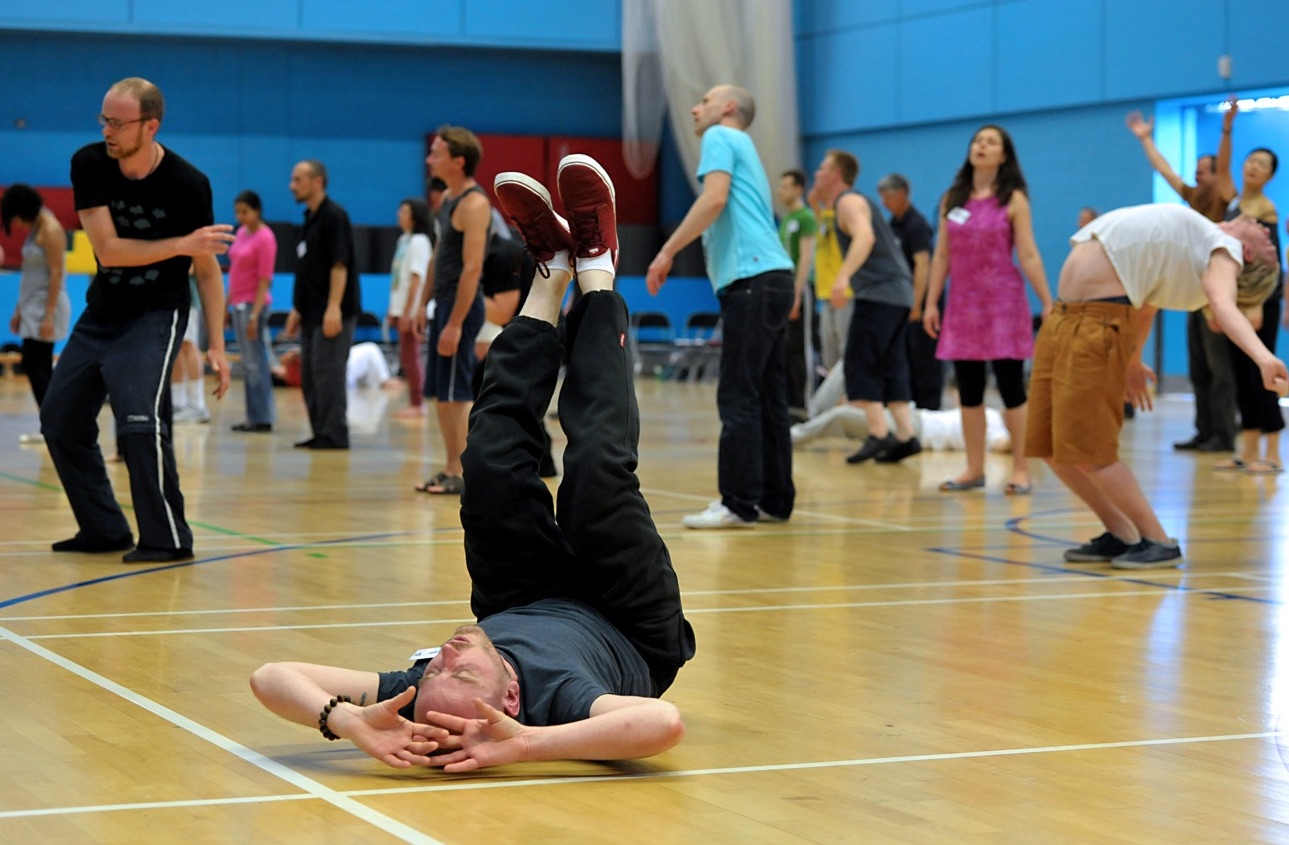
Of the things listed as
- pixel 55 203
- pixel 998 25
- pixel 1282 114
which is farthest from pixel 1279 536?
pixel 55 203

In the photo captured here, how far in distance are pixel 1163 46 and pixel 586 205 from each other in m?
15.7

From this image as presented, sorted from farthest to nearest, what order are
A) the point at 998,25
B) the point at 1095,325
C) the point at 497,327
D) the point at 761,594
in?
the point at 998,25 < the point at 497,327 < the point at 1095,325 < the point at 761,594

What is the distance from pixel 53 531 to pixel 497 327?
294 cm

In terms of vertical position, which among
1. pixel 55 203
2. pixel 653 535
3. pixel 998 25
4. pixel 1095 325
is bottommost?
pixel 653 535

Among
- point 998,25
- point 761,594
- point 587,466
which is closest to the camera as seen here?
point 587,466

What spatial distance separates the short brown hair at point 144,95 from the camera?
5840 mm

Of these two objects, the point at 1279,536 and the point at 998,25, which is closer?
the point at 1279,536

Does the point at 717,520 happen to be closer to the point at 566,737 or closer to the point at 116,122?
the point at 116,122

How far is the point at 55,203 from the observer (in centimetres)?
2195

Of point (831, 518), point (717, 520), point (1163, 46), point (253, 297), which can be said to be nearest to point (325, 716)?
point (717, 520)

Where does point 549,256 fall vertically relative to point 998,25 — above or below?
below

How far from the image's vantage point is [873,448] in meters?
10.8

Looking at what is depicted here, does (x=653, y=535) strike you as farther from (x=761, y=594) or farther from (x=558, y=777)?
(x=761, y=594)

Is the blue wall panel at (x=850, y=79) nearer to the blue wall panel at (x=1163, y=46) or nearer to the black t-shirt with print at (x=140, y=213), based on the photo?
the blue wall panel at (x=1163, y=46)
